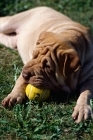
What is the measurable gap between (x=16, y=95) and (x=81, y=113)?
66 cm

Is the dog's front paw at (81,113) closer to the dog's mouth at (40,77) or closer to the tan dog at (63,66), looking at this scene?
the tan dog at (63,66)

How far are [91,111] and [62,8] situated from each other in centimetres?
361

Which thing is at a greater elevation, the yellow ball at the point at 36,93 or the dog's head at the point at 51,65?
the dog's head at the point at 51,65

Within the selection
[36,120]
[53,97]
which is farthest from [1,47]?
[36,120]

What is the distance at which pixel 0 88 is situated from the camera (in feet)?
16.1

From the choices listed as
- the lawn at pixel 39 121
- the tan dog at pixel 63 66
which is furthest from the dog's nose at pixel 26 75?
the lawn at pixel 39 121

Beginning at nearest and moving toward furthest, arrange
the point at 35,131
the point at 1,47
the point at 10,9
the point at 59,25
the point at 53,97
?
the point at 35,131
the point at 53,97
the point at 59,25
the point at 1,47
the point at 10,9

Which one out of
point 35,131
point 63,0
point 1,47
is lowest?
point 35,131

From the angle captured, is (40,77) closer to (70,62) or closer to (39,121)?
(70,62)

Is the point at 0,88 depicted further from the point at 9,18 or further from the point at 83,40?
the point at 9,18

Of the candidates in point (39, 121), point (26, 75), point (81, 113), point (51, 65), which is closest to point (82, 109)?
point (81, 113)

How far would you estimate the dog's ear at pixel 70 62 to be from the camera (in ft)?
14.6

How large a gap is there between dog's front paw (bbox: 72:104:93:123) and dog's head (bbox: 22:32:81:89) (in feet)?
1.18

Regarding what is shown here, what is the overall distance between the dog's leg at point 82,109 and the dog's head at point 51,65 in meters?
0.27
